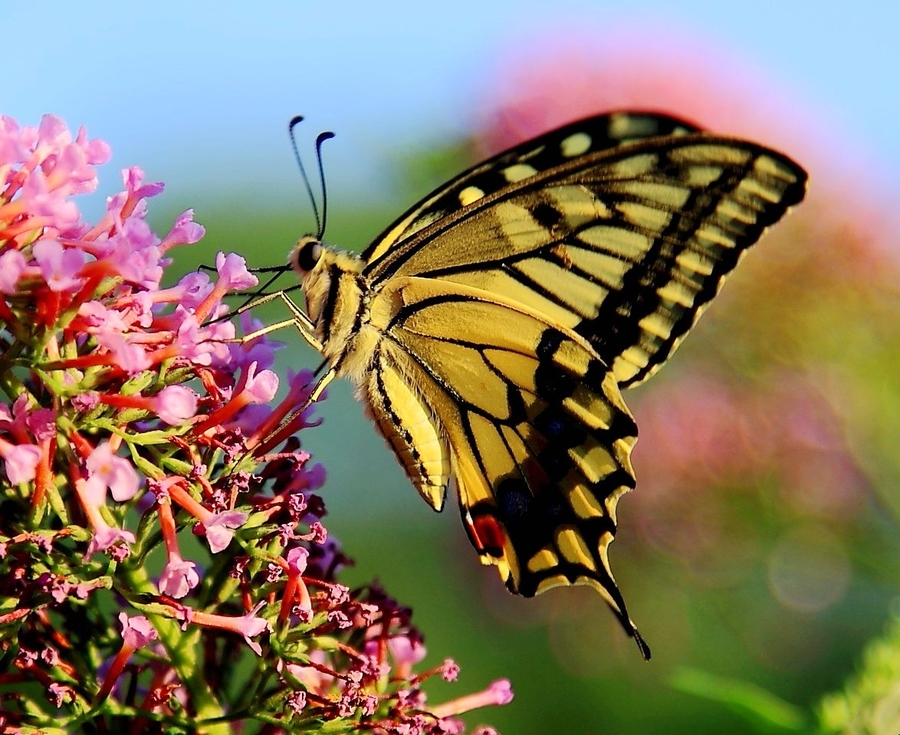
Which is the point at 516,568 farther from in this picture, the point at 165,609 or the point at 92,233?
the point at 92,233

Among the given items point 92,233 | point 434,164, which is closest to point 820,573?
point 434,164

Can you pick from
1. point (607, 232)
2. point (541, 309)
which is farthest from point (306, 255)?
point (607, 232)

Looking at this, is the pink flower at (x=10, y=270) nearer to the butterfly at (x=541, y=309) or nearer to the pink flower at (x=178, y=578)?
the pink flower at (x=178, y=578)

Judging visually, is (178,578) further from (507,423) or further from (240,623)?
(507,423)

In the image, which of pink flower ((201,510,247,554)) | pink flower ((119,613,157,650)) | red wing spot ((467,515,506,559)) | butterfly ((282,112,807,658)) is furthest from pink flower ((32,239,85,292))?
red wing spot ((467,515,506,559))

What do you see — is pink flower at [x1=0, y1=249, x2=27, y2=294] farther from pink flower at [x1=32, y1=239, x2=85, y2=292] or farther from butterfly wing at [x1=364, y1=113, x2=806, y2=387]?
butterfly wing at [x1=364, y1=113, x2=806, y2=387]

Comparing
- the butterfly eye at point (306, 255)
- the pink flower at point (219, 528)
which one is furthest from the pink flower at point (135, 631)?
the butterfly eye at point (306, 255)
